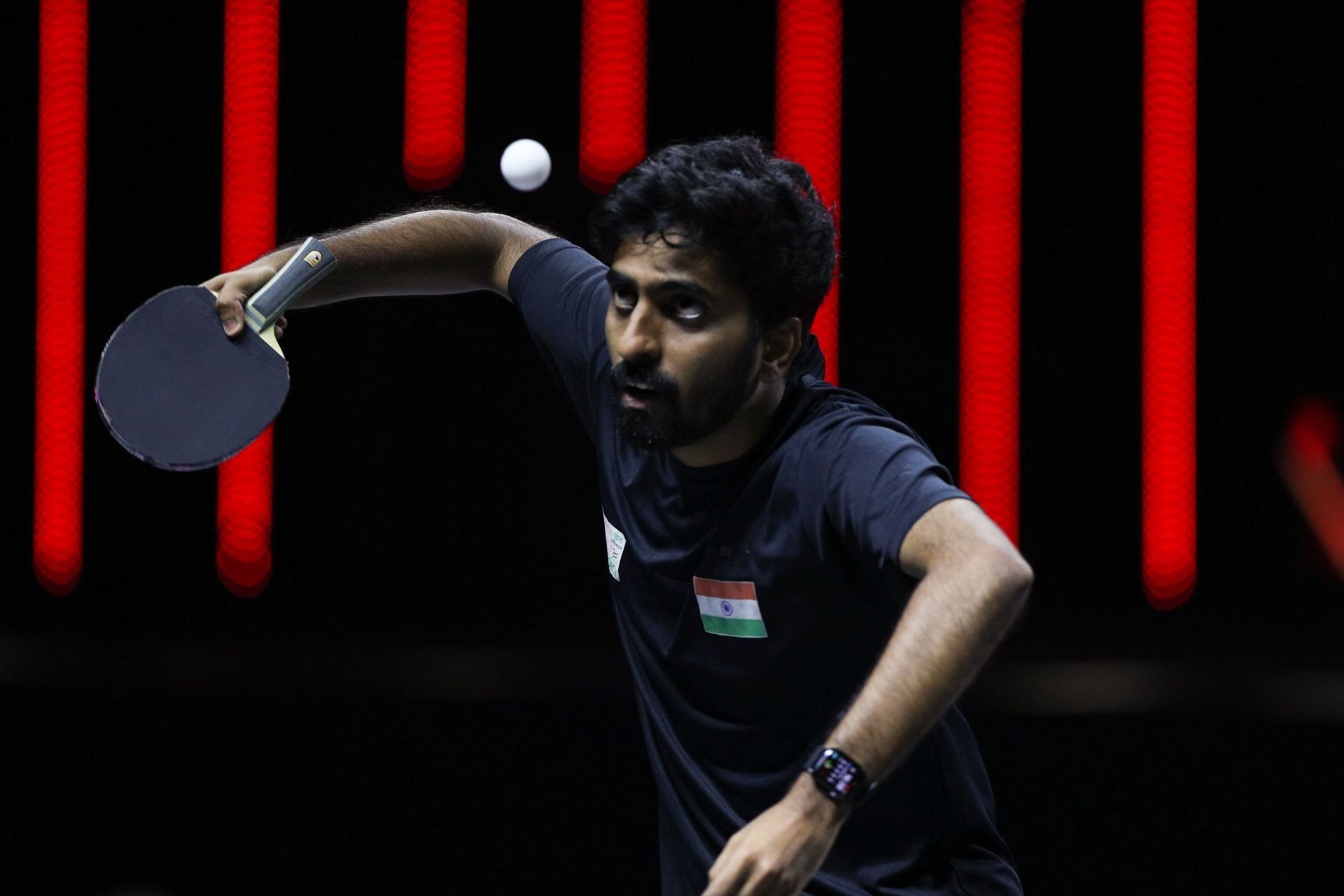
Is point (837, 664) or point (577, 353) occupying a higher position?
point (577, 353)

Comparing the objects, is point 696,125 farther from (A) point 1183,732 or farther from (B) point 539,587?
(A) point 1183,732

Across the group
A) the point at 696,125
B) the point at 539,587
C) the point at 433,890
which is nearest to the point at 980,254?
the point at 696,125

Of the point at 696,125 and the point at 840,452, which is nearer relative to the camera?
the point at 840,452

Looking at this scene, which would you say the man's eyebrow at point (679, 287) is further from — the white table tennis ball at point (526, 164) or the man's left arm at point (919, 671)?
the white table tennis ball at point (526, 164)

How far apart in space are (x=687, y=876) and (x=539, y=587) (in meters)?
1.93

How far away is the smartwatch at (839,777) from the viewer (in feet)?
5.04

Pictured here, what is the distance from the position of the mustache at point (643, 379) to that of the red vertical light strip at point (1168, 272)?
1.51 m

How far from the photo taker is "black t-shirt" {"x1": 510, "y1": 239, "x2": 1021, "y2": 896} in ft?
6.21

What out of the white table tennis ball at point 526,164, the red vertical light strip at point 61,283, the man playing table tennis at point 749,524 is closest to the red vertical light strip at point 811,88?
the white table tennis ball at point 526,164

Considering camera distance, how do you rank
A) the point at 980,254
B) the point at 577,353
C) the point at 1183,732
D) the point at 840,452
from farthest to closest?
the point at 1183,732
the point at 980,254
the point at 577,353
the point at 840,452

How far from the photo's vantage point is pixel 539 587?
13.2 feet

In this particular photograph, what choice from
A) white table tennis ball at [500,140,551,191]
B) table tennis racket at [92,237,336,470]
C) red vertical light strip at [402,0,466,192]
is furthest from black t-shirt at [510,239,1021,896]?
white table tennis ball at [500,140,551,191]

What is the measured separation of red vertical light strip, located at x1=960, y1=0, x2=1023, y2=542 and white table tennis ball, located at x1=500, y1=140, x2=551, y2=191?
923 mm

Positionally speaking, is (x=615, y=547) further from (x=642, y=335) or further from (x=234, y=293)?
(x=234, y=293)
